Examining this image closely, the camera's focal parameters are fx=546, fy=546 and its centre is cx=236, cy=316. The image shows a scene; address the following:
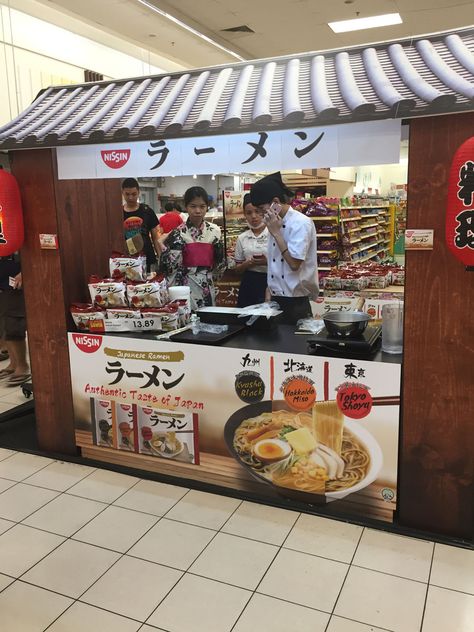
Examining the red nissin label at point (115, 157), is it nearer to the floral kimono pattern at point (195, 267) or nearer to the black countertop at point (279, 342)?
the black countertop at point (279, 342)

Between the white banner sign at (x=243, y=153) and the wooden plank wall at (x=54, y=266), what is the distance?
0.20 meters

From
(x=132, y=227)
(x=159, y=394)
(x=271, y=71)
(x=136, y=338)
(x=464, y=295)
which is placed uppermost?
(x=271, y=71)

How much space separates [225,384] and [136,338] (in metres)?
0.65

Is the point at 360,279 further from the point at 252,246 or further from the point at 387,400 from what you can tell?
the point at 387,400

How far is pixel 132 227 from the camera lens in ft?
16.5

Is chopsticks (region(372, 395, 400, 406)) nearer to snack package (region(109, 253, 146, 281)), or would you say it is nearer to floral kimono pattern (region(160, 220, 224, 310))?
snack package (region(109, 253, 146, 281))

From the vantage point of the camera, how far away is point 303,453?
2.95 m

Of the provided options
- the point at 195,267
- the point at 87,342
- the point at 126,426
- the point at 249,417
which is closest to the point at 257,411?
the point at 249,417

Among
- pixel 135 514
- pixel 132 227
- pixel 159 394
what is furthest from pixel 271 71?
pixel 135 514

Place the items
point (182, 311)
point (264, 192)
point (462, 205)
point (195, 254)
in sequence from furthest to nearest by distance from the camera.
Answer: point (195, 254) < point (264, 192) < point (182, 311) < point (462, 205)

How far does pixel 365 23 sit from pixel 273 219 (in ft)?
19.9

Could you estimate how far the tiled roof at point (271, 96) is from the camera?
2426 mm

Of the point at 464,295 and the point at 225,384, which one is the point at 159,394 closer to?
the point at 225,384

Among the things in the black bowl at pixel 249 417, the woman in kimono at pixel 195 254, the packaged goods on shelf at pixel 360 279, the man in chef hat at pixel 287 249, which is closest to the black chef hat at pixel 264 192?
the man in chef hat at pixel 287 249
